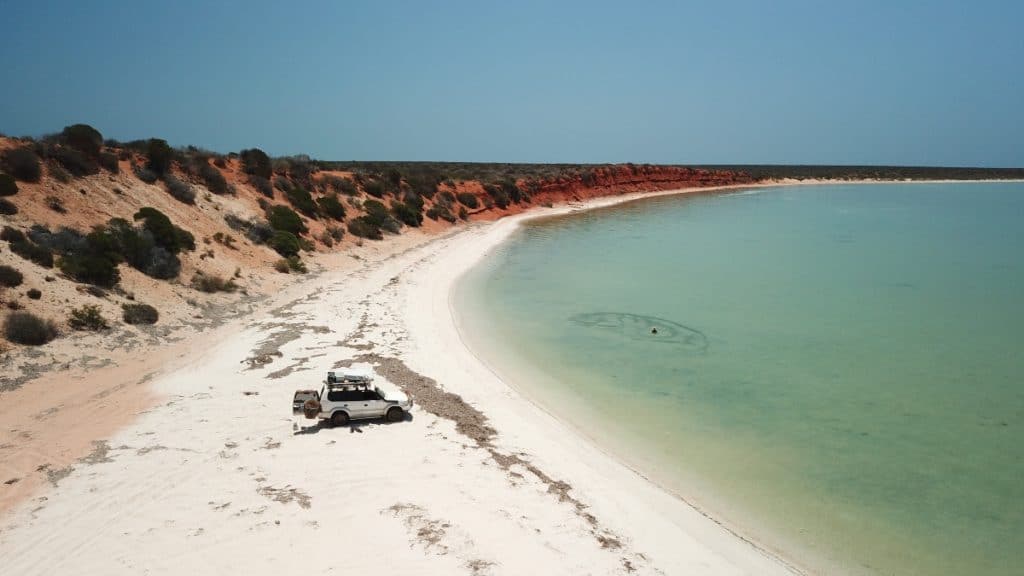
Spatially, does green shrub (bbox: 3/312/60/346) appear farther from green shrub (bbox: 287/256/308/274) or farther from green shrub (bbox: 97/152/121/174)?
green shrub (bbox: 97/152/121/174)

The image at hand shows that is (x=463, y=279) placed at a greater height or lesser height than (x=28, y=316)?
lesser

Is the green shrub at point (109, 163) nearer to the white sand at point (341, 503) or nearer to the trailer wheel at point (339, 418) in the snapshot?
the white sand at point (341, 503)

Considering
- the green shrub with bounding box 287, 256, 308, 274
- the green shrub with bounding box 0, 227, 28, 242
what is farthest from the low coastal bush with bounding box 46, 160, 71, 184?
the green shrub with bounding box 287, 256, 308, 274

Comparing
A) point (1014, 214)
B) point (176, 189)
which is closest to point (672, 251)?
point (176, 189)

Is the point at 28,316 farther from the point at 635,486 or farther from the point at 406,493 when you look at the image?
the point at 635,486

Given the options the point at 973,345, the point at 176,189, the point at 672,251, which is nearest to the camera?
the point at 973,345

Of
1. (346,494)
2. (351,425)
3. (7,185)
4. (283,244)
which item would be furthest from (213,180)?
(346,494)
